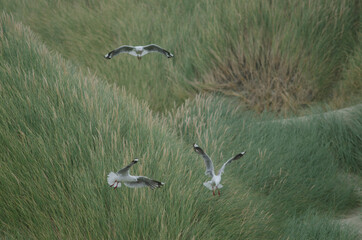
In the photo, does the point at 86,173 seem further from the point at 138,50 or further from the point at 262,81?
the point at 262,81

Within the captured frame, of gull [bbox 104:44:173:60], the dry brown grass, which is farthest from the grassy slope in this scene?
gull [bbox 104:44:173:60]

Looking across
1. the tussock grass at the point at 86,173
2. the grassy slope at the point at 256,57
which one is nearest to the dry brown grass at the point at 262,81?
the grassy slope at the point at 256,57

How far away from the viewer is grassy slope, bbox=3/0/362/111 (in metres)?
5.60

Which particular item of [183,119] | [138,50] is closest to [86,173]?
[138,50]

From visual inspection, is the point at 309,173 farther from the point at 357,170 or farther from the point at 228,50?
the point at 228,50

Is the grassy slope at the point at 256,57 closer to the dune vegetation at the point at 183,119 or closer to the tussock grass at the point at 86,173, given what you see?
the dune vegetation at the point at 183,119

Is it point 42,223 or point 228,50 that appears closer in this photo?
point 42,223

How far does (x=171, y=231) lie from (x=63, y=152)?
81 centimetres

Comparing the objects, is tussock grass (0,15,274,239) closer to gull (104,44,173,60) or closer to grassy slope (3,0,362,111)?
gull (104,44,173,60)

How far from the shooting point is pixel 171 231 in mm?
2574

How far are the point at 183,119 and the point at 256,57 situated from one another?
1.62m

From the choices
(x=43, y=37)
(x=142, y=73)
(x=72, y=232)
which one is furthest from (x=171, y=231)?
(x=43, y=37)

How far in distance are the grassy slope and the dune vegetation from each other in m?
0.02

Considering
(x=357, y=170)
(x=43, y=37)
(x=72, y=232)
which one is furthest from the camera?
(x=43, y=37)
